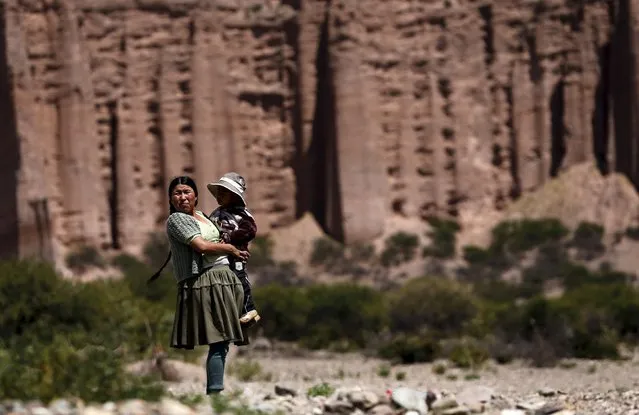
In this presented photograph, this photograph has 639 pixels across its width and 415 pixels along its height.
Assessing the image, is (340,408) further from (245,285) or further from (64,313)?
(64,313)

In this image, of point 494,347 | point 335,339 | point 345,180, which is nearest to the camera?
point 494,347

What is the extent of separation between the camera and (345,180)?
44406 millimetres

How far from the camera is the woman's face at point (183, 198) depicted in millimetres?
11000

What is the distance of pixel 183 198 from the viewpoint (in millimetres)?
11000

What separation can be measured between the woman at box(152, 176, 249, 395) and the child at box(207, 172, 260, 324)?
0.22 ft

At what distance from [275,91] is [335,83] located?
2.71 meters

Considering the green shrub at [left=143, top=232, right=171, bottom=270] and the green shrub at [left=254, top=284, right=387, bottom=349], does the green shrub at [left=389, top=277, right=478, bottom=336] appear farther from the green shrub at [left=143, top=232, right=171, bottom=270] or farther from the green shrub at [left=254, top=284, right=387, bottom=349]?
the green shrub at [left=143, top=232, right=171, bottom=270]

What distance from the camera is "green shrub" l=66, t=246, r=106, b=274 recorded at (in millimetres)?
42562

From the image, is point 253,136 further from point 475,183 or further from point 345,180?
point 475,183

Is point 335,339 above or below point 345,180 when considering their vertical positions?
below

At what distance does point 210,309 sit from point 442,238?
33.5 meters

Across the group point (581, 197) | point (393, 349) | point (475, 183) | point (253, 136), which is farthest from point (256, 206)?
point (393, 349)

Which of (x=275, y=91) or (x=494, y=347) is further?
(x=275, y=91)

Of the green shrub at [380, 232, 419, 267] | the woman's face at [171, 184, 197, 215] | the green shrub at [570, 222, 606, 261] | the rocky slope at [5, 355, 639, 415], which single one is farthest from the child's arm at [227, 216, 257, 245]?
the green shrub at [570, 222, 606, 261]
